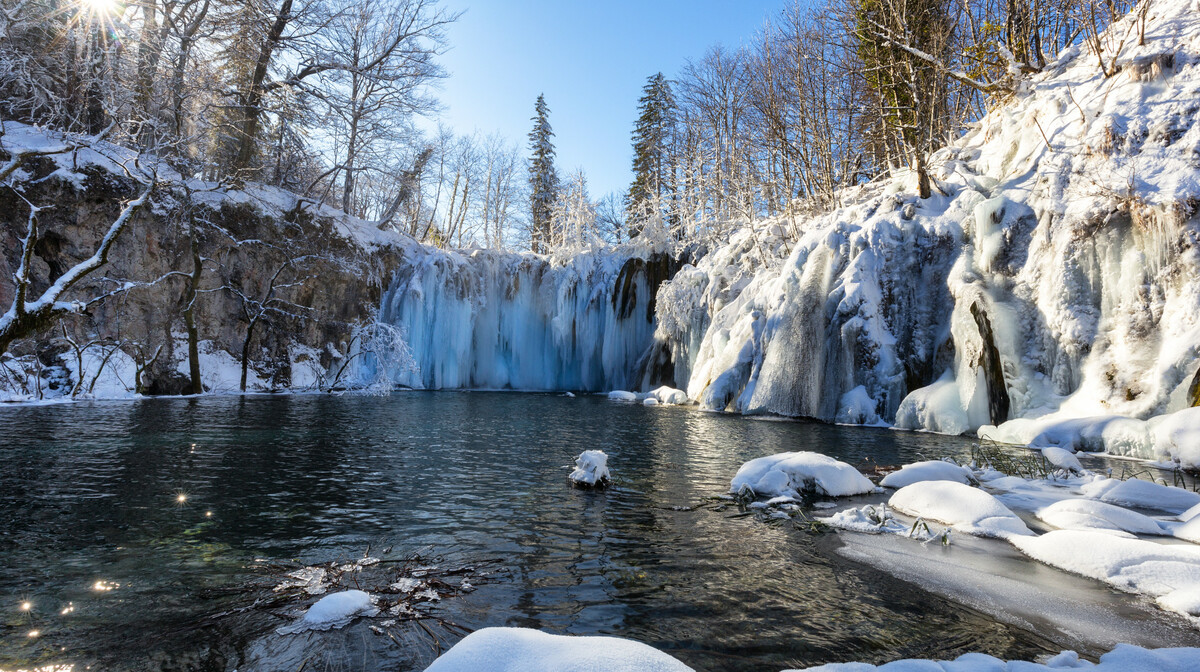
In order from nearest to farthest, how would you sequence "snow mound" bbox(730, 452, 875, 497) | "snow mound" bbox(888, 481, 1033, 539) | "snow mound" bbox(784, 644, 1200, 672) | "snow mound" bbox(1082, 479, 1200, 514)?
1. "snow mound" bbox(784, 644, 1200, 672)
2. "snow mound" bbox(888, 481, 1033, 539)
3. "snow mound" bbox(1082, 479, 1200, 514)
4. "snow mound" bbox(730, 452, 875, 497)

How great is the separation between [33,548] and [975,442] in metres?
12.9

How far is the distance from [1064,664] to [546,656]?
2.30 m

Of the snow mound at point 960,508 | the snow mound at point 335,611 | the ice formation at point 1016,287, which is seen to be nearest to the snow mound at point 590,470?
the snow mound at point 960,508

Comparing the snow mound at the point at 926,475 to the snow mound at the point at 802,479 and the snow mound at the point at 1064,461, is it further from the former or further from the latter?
the snow mound at the point at 1064,461

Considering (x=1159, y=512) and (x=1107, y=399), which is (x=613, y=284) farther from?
(x=1159, y=512)

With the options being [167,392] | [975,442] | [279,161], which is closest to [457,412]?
[167,392]

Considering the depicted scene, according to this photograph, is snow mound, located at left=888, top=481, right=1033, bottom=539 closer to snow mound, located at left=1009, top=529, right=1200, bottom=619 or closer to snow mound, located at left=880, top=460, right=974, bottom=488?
snow mound, located at left=1009, top=529, right=1200, bottom=619

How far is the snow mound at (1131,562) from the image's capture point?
3.29 meters

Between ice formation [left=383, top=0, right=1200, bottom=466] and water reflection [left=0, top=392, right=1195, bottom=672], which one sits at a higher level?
ice formation [left=383, top=0, right=1200, bottom=466]

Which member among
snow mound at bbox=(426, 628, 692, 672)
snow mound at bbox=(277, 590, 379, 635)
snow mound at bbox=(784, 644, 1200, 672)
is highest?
snow mound at bbox=(426, 628, 692, 672)

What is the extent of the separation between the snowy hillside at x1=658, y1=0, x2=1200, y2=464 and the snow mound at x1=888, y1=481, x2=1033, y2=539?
5069mm

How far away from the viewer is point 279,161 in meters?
23.8

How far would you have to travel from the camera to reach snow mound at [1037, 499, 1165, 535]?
462 centimetres

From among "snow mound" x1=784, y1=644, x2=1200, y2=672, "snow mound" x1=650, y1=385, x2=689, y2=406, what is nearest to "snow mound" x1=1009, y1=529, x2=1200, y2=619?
"snow mound" x1=784, y1=644, x2=1200, y2=672
